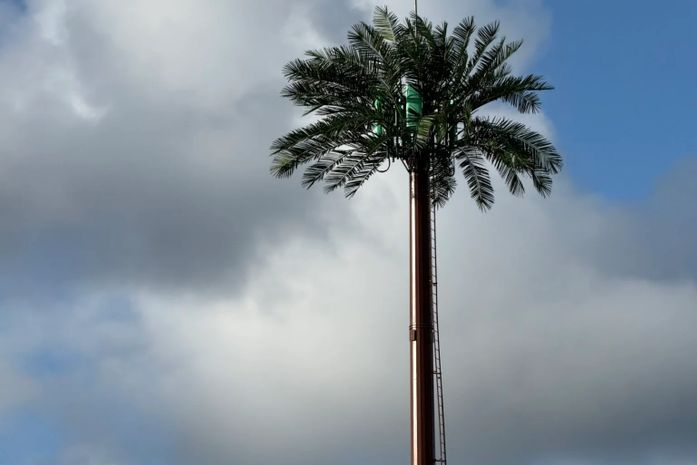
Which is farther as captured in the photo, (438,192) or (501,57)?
(438,192)

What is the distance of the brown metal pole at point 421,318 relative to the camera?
3347cm

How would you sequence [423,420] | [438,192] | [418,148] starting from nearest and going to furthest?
[423,420]
[418,148]
[438,192]

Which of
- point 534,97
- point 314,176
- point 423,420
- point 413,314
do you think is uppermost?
point 534,97

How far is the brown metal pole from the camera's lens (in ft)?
110

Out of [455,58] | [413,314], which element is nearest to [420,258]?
[413,314]

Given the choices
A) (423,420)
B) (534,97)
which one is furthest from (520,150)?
(423,420)

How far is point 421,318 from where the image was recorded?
114ft

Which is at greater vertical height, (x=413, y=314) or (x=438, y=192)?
(x=438, y=192)

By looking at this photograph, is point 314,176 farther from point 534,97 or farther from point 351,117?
point 534,97

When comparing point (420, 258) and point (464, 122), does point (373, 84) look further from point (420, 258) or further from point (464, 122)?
point (420, 258)

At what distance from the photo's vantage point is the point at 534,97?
3731 cm

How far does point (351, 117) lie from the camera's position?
36.2 metres

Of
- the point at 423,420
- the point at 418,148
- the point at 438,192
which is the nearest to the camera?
the point at 423,420

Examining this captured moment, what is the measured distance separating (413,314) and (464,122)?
21.8 feet
